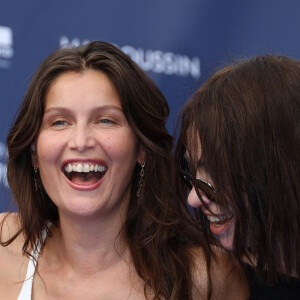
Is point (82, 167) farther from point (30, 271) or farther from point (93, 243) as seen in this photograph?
point (30, 271)

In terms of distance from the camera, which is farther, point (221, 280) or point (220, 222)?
point (221, 280)

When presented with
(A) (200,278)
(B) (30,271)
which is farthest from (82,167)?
(A) (200,278)

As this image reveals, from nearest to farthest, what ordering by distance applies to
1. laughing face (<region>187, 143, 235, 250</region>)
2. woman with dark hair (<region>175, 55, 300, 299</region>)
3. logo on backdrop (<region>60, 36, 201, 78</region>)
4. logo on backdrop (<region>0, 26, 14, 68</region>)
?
woman with dark hair (<region>175, 55, 300, 299</region>) → laughing face (<region>187, 143, 235, 250</region>) → logo on backdrop (<region>0, 26, 14, 68</region>) → logo on backdrop (<region>60, 36, 201, 78</region>)

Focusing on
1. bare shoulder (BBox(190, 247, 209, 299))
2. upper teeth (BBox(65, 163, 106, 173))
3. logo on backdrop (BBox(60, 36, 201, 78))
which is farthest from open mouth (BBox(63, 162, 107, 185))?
logo on backdrop (BBox(60, 36, 201, 78))

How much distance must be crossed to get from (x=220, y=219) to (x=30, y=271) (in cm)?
83

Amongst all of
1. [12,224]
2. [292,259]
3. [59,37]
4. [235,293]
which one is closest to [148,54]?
[59,37]

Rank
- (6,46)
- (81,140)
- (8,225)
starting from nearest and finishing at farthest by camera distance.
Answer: (81,140) → (8,225) → (6,46)

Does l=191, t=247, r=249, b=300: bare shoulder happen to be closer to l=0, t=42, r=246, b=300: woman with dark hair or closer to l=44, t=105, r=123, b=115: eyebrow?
l=0, t=42, r=246, b=300: woman with dark hair

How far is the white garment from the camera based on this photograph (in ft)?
8.04

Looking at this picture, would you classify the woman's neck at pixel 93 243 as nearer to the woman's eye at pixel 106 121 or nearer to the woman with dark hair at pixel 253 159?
the woman's eye at pixel 106 121

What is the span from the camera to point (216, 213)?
205 cm

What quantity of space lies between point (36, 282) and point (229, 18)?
1.56 m

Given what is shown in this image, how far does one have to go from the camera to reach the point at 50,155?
2.33 metres

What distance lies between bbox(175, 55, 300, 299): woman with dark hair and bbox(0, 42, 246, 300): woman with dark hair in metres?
0.36
